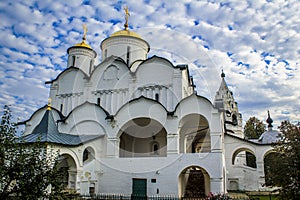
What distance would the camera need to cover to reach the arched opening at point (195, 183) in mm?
17469

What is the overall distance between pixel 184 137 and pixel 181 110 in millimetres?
3673

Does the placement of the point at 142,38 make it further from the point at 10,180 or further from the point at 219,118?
the point at 10,180

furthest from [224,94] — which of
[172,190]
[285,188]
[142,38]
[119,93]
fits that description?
[285,188]

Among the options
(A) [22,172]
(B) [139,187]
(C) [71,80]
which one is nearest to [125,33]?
(C) [71,80]

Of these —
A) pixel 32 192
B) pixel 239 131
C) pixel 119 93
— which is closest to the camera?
pixel 32 192

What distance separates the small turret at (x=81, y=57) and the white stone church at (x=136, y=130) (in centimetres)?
10

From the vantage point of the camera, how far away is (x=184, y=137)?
20047 mm

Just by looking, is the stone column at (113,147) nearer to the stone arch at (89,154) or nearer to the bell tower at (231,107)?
the stone arch at (89,154)

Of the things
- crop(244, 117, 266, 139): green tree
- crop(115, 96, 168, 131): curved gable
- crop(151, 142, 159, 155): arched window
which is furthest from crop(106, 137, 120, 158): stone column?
crop(244, 117, 266, 139): green tree

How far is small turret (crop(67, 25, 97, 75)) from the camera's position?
2505cm

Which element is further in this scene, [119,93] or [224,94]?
[224,94]

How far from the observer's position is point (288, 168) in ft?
27.2

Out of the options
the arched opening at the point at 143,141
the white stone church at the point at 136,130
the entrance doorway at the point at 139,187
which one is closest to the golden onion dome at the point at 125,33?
the white stone church at the point at 136,130

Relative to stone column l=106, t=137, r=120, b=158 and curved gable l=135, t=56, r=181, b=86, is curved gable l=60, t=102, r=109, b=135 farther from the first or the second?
curved gable l=135, t=56, r=181, b=86
